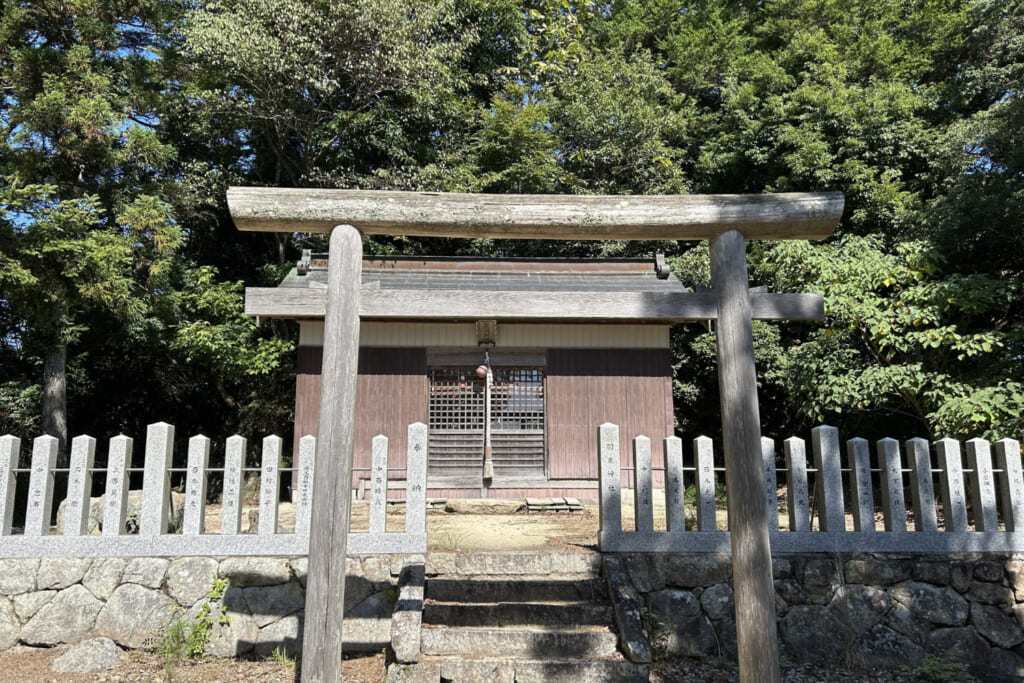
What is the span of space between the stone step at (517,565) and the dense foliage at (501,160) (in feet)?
20.9

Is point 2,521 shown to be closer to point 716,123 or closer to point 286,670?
point 286,670

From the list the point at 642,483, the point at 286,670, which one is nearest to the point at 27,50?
the point at 286,670

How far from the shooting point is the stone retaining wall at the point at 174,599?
5809 mm

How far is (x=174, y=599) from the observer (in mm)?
5879

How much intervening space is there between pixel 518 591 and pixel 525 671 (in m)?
0.98

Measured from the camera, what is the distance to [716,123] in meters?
19.7

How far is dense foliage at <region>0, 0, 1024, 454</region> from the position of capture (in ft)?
34.9

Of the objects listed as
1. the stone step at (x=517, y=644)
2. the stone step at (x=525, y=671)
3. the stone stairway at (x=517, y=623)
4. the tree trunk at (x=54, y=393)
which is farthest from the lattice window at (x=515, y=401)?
the tree trunk at (x=54, y=393)

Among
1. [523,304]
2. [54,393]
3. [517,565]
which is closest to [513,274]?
[517,565]

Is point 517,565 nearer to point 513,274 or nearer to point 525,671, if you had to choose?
point 525,671

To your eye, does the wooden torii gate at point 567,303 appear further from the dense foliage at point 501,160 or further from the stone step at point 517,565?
the dense foliage at point 501,160

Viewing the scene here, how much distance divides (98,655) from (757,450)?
539cm

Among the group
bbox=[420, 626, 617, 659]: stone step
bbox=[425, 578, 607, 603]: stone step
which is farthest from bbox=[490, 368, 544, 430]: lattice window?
bbox=[420, 626, 617, 659]: stone step

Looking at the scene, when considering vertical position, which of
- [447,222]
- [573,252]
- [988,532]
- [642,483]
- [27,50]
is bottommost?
[988,532]
